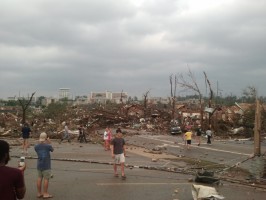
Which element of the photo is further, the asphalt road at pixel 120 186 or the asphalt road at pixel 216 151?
the asphalt road at pixel 216 151

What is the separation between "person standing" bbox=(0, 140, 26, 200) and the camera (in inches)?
194

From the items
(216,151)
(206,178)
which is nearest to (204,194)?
(206,178)

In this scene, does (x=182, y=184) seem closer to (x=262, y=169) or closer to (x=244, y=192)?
(x=244, y=192)

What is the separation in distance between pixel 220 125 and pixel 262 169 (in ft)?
117

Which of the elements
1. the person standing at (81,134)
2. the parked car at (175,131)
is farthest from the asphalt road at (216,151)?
the parked car at (175,131)

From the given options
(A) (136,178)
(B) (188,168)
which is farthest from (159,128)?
(A) (136,178)

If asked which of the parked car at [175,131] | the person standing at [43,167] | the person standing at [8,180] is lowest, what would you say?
the parked car at [175,131]

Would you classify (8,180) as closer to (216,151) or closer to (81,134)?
(216,151)

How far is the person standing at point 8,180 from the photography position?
4938mm

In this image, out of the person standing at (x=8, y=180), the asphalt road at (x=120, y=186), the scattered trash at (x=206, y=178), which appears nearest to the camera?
the person standing at (x=8, y=180)

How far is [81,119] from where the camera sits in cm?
5259

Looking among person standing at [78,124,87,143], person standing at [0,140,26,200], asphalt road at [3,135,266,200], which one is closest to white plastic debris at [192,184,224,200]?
asphalt road at [3,135,266,200]

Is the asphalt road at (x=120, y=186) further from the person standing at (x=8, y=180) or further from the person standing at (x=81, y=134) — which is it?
the person standing at (x=81, y=134)

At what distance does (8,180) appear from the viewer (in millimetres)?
4961
